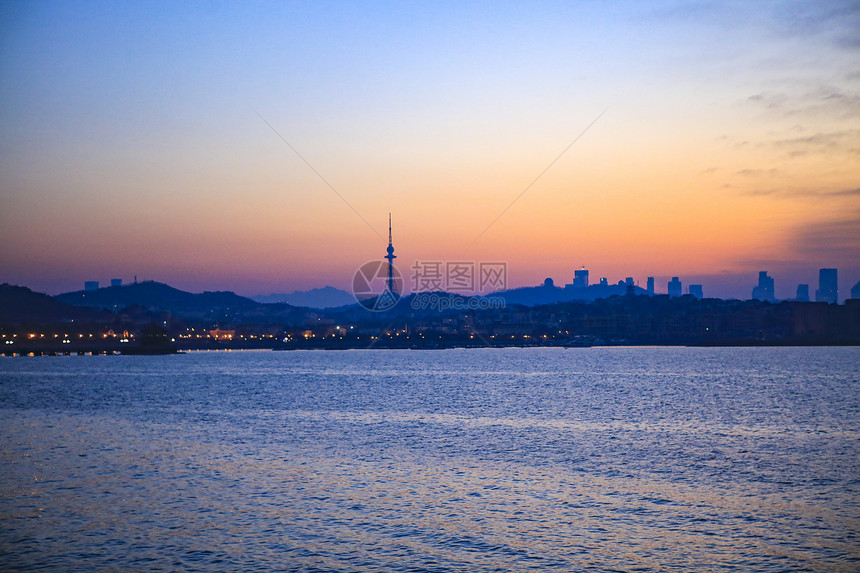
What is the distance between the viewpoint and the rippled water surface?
20.7m

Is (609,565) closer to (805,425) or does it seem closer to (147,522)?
(147,522)

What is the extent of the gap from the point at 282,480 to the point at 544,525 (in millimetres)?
12972

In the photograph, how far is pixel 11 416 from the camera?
56.4m

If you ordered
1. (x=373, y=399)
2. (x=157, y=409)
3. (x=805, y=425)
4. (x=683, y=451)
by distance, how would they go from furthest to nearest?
1. (x=373, y=399)
2. (x=157, y=409)
3. (x=805, y=425)
4. (x=683, y=451)

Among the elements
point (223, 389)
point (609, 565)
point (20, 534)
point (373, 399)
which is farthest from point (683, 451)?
point (223, 389)

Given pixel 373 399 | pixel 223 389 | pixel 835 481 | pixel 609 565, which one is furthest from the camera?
pixel 223 389

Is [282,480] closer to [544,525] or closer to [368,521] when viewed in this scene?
[368,521]

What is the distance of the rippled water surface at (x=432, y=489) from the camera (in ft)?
68.0

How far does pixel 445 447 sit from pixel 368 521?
16.4m

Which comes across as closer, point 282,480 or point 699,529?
point 699,529

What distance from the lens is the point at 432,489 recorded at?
29234 mm

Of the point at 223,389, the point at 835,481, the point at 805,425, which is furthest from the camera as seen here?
the point at 223,389

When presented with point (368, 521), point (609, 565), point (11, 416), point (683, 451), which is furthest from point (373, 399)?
point (609, 565)

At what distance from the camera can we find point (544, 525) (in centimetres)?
2372
